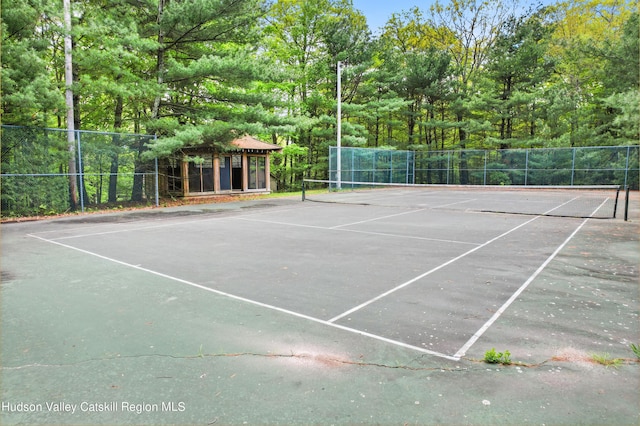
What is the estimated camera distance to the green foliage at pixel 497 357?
3136 mm

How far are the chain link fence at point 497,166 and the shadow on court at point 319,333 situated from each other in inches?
734

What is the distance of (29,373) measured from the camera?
301 centimetres

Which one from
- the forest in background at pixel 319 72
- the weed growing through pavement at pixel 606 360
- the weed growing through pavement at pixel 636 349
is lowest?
the weed growing through pavement at pixel 606 360

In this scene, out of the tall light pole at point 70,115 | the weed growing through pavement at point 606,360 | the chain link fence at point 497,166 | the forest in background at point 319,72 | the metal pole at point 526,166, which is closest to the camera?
the weed growing through pavement at point 606,360

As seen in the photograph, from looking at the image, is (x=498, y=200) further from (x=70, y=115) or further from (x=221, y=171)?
(x=70, y=115)

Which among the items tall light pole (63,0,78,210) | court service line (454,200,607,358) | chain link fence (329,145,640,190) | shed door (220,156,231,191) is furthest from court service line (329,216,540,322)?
chain link fence (329,145,640,190)

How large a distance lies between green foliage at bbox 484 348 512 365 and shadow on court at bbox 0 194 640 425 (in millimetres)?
58

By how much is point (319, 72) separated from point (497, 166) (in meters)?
14.5

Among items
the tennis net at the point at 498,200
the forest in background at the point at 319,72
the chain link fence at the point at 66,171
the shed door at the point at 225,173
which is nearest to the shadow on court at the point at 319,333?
the chain link fence at the point at 66,171

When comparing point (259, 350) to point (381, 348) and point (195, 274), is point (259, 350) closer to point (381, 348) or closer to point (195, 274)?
point (381, 348)

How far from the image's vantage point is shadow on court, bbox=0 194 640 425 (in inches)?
101

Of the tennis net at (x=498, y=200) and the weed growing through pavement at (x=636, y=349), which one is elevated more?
the tennis net at (x=498, y=200)

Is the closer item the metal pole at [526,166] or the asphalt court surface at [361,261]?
the asphalt court surface at [361,261]

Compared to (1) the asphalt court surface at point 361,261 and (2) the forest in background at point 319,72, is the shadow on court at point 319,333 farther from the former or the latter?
(2) the forest in background at point 319,72
